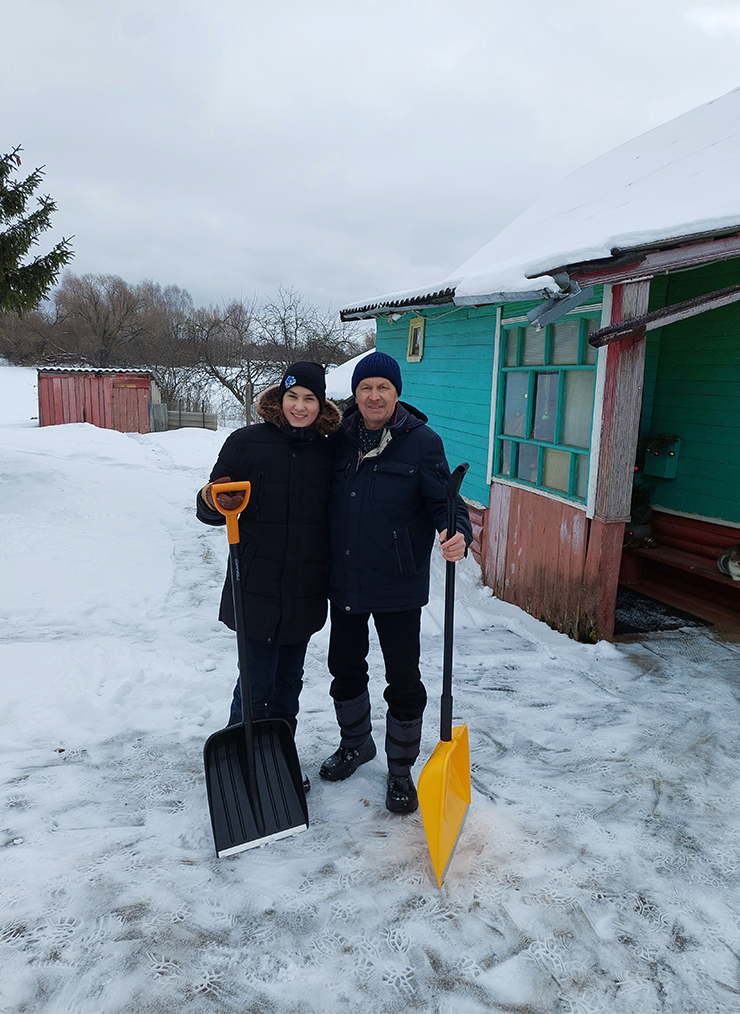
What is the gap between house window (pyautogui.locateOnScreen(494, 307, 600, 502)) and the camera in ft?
14.0

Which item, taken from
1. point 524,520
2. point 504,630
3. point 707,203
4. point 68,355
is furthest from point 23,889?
point 68,355

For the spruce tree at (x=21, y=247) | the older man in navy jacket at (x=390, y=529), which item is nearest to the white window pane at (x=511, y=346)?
the older man in navy jacket at (x=390, y=529)

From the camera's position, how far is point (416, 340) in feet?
25.1

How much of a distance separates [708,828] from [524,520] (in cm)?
283

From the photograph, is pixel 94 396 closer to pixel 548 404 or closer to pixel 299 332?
pixel 299 332

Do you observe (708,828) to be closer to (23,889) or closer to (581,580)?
(581,580)

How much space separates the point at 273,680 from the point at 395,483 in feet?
3.10

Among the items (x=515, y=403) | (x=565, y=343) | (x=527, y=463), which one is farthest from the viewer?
(x=515, y=403)

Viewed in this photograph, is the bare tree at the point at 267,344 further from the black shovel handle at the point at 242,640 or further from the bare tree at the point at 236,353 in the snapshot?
the black shovel handle at the point at 242,640

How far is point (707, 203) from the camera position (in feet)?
11.6

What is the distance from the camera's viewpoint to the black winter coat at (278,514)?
2.32 m

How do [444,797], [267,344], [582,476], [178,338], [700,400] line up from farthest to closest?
[178,338], [267,344], [700,400], [582,476], [444,797]

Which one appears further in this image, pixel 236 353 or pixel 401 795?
pixel 236 353

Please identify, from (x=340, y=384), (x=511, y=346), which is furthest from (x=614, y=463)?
(x=340, y=384)
